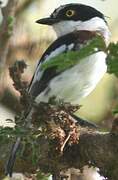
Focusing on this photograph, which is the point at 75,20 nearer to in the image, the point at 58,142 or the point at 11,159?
the point at 11,159

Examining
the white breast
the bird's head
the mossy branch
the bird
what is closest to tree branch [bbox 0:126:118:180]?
the mossy branch

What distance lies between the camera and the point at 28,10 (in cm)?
399

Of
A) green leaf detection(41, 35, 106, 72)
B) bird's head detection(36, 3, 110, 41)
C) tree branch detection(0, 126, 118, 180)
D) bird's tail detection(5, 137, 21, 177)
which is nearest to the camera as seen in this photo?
green leaf detection(41, 35, 106, 72)

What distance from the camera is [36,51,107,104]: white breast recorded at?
2.96 meters

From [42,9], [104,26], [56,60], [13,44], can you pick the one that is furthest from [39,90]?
[56,60]

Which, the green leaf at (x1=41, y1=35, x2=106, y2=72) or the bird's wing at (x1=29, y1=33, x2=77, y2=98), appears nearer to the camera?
the green leaf at (x1=41, y1=35, x2=106, y2=72)

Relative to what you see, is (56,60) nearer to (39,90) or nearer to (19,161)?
(19,161)

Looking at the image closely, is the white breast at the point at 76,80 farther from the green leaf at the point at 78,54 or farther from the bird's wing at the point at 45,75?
the green leaf at the point at 78,54

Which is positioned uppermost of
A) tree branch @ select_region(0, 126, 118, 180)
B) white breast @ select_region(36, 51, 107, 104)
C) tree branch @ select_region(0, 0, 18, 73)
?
tree branch @ select_region(0, 0, 18, 73)

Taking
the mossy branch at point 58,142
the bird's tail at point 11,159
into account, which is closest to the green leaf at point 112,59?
the mossy branch at point 58,142

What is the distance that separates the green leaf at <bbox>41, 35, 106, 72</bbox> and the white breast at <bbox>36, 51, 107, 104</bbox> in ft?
5.80

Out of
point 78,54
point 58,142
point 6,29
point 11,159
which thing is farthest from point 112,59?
point 6,29

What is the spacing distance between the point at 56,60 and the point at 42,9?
2.99 m

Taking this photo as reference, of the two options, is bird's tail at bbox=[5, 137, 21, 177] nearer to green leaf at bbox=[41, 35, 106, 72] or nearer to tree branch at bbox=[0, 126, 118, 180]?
tree branch at bbox=[0, 126, 118, 180]
